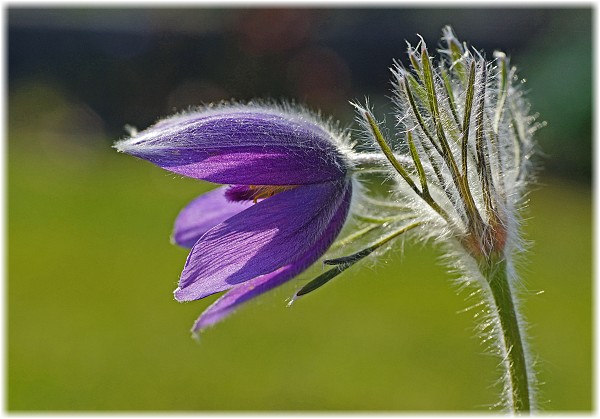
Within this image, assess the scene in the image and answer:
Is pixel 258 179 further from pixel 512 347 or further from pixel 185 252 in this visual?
pixel 185 252

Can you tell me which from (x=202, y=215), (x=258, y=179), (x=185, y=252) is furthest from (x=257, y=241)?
(x=185, y=252)

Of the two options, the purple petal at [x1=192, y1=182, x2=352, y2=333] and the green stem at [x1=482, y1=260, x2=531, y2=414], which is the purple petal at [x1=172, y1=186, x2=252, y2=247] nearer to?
the purple petal at [x1=192, y1=182, x2=352, y2=333]

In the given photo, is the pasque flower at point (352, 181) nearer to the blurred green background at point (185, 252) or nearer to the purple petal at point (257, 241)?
the purple petal at point (257, 241)

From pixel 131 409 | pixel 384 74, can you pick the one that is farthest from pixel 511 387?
pixel 384 74

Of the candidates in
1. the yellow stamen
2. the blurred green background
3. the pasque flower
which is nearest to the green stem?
the pasque flower

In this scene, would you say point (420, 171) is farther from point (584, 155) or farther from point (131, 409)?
point (584, 155)

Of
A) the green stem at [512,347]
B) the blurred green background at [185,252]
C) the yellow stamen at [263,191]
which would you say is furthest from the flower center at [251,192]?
the green stem at [512,347]
